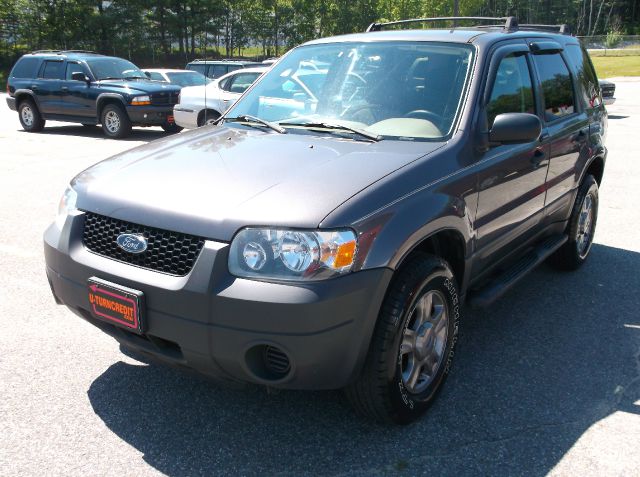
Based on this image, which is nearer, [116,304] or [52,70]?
[116,304]

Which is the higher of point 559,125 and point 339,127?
point 339,127

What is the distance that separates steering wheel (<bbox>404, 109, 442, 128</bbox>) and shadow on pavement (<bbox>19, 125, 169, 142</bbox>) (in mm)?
11340

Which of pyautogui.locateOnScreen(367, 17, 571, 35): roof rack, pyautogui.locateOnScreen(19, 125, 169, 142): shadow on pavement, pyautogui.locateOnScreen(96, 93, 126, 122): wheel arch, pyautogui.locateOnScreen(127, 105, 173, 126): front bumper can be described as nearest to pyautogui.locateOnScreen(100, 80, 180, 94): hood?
pyautogui.locateOnScreen(96, 93, 126, 122): wheel arch

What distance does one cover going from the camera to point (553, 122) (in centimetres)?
446

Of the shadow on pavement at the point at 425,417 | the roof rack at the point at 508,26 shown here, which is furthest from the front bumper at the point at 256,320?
the roof rack at the point at 508,26

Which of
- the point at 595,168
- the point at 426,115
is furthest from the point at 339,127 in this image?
the point at 595,168

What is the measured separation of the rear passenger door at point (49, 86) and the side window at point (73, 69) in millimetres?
200

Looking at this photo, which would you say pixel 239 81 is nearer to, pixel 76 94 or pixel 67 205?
pixel 76 94

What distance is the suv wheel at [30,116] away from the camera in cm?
1534

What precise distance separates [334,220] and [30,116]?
49.2 ft

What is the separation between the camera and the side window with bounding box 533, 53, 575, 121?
4.44 meters

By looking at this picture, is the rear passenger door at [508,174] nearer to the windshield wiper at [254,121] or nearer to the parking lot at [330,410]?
the parking lot at [330,410]

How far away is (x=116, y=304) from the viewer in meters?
2.77

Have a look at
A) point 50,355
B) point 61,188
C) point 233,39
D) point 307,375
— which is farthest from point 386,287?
point 233,39
